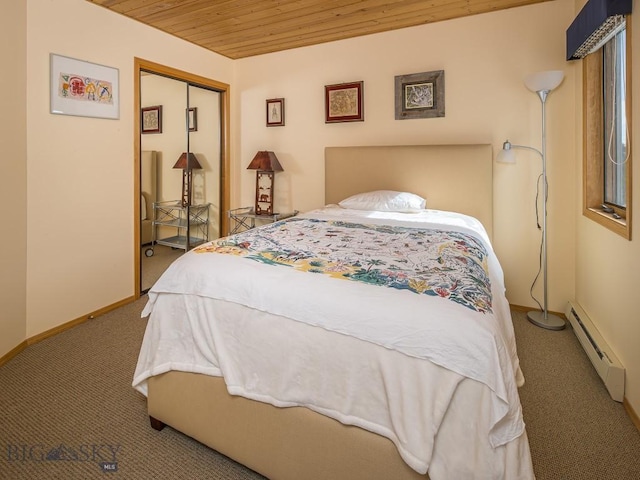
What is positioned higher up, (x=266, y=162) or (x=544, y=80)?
(x=544, y=80)

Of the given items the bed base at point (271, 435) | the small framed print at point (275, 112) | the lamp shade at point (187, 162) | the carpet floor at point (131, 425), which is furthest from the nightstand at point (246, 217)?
the bed base at point (271, 435)

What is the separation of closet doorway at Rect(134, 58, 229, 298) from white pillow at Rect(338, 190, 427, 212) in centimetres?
182

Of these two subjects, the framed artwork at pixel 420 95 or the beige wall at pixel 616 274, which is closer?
the beige wall at pixel 616 274

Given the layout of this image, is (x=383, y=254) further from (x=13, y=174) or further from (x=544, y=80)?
(x=13, y=174)

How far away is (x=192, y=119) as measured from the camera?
395 centimetres

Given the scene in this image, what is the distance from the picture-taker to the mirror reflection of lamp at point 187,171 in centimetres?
389

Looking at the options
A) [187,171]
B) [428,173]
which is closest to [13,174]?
[187,171]

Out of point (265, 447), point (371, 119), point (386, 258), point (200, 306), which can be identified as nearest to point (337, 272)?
point (386, 258)

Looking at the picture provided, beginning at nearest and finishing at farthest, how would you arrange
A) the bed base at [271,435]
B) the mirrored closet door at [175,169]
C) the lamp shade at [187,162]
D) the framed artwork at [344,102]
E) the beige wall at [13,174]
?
1. the bed base at [271,435]
2. the beige wall at [13,174]
3. the mirrored closet door at [175,169]
4. the framed artwork at [344,102]
5. the lamp shade at [187,162]

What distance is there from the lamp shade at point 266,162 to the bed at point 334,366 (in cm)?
216

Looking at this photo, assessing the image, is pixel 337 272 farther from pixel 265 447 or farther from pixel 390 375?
pixel 265 447

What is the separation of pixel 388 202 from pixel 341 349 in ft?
6.85

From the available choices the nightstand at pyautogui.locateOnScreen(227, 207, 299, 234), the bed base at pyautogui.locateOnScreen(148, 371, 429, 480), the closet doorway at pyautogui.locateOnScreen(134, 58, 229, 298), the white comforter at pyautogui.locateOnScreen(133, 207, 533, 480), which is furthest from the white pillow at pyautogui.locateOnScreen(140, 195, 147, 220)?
the bed base at pyautogui.locateOnScreen(148, 371, 429, 480)

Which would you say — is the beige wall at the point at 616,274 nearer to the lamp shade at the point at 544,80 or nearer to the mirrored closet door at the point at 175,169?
the lamp shade at the point at 544,80
